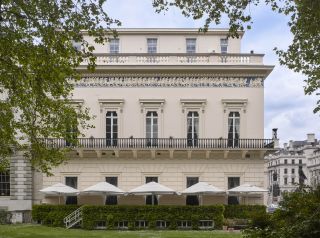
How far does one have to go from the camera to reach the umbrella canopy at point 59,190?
3269 cm

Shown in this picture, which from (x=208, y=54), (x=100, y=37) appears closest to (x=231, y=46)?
(x=208, y=54)

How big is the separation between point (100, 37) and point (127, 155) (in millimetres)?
21935

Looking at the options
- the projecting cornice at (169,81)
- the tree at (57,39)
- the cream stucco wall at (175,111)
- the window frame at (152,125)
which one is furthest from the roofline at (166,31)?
the tree at (57,39)

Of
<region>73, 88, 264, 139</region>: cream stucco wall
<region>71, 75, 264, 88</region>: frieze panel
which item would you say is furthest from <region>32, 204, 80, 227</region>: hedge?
<region>71, 75, 264, 88</region>: frieze panel

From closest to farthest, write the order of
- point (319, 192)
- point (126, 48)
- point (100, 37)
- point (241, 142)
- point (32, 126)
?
point (319, 192)
point (100, 37)
point (32, 126)
point (241, 142)
point (126, 48)

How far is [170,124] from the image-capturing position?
116 feet

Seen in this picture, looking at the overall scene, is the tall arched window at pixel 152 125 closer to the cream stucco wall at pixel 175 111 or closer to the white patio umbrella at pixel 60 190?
the cream stucco wall at pixel 175 111

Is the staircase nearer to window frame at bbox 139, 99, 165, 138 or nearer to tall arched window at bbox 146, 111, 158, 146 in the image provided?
window frame at bbox 139, 99, 165, 138

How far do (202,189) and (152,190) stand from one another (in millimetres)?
2897

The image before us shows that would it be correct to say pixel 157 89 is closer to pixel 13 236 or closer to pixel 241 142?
pixel 241 142

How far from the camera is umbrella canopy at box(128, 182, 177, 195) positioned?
104 feet

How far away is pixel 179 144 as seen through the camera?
1378 inches

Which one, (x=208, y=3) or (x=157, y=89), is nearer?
(x=208, y=3)

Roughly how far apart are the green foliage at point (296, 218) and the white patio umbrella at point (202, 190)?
1947 cm
